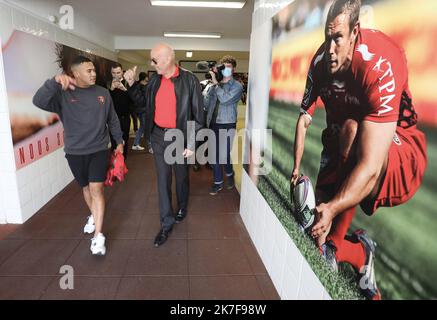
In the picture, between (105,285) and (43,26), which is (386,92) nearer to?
(105,285)

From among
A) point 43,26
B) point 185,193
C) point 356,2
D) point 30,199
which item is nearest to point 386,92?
point 356,2

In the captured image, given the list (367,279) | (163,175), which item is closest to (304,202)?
(367,279)

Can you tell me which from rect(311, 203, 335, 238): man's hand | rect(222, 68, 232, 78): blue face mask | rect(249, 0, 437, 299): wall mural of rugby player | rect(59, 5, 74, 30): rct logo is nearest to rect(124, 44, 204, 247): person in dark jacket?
rect(222, 68, 232, 78): blue face mask

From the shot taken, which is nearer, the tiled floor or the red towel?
the tiled floor

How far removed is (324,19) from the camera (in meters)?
1.45

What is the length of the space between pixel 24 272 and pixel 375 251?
2337 millimetres

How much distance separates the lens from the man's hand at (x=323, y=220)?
143 cm

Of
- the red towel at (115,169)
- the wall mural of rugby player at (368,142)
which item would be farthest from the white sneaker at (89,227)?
the wall mural of rugby player at (368,142)

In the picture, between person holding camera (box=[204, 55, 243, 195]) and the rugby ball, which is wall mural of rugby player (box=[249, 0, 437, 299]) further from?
person holding camera (box=[204, 55, 243, 195])

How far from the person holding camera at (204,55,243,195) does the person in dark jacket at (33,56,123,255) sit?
1460 mm

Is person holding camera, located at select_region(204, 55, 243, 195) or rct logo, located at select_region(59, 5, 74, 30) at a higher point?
rct logo, located at select_region(59, 5, 74, 30)

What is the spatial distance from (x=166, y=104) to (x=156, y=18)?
3474 mm

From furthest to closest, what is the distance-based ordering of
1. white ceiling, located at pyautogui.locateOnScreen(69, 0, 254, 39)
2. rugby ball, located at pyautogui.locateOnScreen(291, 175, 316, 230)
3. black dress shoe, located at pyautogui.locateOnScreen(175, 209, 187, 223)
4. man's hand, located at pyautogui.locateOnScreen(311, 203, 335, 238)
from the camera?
1. white ceiling, located at pyautogui.locateOnScreen(69, 0, 254, 39)
2. black dress shoe, located at pyautogui.locateOnScreen(175, 209, 187, 223)
3. rugby ball, located at pyautogui.locateOnScreen(291, 175, 316, 230)
4. man's hand, located at pyautogui.locateOnScreen(311, 203, 335, 238)

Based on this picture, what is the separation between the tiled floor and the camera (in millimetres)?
2119
